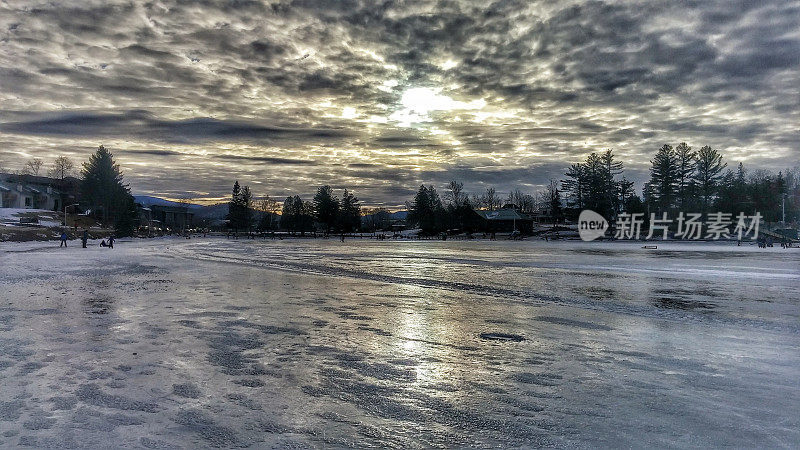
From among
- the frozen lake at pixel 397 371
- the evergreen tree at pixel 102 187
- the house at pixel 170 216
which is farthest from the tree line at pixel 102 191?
the frozen lake at pixel 397 371

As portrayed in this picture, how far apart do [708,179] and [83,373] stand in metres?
93.9

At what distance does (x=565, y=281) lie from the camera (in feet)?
50.8

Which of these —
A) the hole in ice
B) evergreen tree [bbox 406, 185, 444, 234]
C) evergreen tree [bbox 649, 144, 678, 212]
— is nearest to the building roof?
evergreen tree [bbox 406, 185, 444, 234]

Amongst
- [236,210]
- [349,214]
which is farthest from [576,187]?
[236,210]

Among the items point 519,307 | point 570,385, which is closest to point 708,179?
point 519,307

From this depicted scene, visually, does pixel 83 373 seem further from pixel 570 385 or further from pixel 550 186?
pixel 550 186

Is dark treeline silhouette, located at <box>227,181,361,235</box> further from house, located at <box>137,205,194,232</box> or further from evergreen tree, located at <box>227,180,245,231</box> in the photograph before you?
house, located at <box>137,205,194,232</box>

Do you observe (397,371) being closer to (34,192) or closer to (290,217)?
(34,192)

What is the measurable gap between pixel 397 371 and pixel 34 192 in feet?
360

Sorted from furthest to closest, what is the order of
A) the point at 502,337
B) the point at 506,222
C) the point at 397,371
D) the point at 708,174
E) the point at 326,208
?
1. the point at 326,208
2. the point at 506,222
3. the point at 708,174
4. the point at 502,337
5. the point at 397,371

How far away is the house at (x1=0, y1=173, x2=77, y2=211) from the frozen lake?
3718 inches

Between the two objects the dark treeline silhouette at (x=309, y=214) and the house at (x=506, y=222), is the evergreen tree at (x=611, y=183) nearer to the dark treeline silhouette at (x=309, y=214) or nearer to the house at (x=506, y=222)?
the house at (x=506, y=222)

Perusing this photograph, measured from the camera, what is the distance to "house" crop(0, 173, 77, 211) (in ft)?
274

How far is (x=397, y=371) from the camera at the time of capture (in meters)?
5.41
